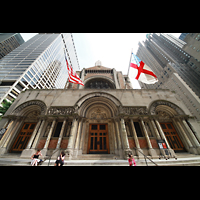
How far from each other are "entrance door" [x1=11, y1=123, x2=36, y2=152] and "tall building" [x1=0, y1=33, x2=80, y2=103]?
63.1ft

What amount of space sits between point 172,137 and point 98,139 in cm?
904

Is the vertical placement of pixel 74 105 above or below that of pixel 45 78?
below

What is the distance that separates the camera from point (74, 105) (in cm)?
1130

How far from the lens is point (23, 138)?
1011 cm

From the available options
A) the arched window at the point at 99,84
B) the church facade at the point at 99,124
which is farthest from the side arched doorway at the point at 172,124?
the arched window at the point at 99,84

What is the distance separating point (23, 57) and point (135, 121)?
205 feet

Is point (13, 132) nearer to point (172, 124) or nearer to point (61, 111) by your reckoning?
point (61, 111)

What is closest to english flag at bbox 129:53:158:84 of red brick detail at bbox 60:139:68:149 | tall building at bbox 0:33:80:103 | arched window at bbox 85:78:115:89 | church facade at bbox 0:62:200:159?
church facade at bbox 0:62:200:159

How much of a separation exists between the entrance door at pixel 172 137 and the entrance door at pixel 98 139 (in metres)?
7.52

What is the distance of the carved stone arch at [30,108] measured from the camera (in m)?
11.0

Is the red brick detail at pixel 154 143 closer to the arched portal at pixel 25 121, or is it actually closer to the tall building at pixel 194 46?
the arched portal at pixel 25 121

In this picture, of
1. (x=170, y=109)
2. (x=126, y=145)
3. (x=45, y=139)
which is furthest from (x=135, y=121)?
(x=45, y=139)

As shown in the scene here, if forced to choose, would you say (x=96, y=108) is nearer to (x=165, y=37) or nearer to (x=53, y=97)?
(x=53, y=97)

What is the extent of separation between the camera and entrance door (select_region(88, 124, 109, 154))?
9.95 m
